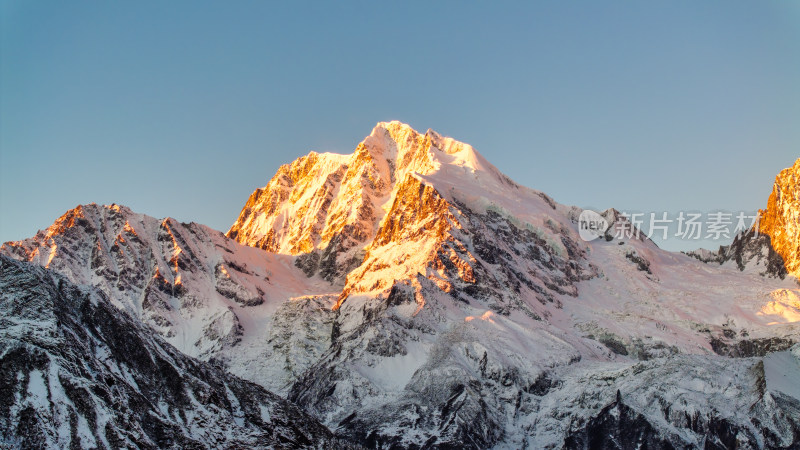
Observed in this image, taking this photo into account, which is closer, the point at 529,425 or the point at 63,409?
the point at 63,409

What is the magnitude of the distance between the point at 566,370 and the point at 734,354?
55236 millimetres

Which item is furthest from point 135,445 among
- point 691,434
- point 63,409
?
point 691,434

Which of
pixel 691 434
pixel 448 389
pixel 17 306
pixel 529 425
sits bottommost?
pixel 691 434

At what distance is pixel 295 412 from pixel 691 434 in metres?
64.7

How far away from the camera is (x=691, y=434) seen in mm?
130375

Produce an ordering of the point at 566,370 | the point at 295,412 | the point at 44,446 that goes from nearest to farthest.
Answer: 1. the point at 44,446
2. the point at 295,412
3. the point at 566,370

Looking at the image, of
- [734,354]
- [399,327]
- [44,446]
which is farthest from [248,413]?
[734,354]

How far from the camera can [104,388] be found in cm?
8794

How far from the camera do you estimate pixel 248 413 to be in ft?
345

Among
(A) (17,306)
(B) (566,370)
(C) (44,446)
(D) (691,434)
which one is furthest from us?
(B) (566,370)

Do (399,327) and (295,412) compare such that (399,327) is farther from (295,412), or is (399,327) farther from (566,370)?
(295,412)

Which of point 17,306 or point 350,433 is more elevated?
point 17,306

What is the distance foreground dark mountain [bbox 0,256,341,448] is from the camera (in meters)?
80.5

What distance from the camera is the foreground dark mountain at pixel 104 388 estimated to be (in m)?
80.5
